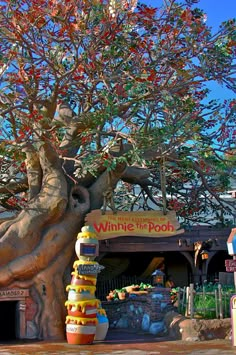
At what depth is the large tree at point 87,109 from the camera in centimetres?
1349

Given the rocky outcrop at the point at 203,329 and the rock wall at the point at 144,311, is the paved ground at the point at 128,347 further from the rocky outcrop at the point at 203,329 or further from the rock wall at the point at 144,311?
the rock wall at the point at 144,311

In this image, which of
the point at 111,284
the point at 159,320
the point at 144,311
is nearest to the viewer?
the point at 159,320

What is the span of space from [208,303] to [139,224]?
3.36 meters

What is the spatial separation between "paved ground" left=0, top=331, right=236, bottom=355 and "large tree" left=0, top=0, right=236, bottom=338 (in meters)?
1.50

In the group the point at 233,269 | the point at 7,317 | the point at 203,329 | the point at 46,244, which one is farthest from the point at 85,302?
the point at 7,317

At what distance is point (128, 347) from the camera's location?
42.1 ft

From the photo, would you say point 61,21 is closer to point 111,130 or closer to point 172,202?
point 111,130

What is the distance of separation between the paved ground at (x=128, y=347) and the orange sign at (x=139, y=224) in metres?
3.22

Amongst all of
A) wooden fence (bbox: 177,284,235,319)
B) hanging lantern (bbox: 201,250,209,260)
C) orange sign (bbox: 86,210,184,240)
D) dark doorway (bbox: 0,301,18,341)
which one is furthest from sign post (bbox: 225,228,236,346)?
dark doorway (bbox: 0,301,18,341)

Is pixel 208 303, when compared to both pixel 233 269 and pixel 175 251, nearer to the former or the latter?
pixel 233 269

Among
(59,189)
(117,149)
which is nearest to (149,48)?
(117,149)

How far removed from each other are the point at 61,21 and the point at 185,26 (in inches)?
130

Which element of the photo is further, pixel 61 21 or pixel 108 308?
pixel 108 308

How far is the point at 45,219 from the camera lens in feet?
50.3
